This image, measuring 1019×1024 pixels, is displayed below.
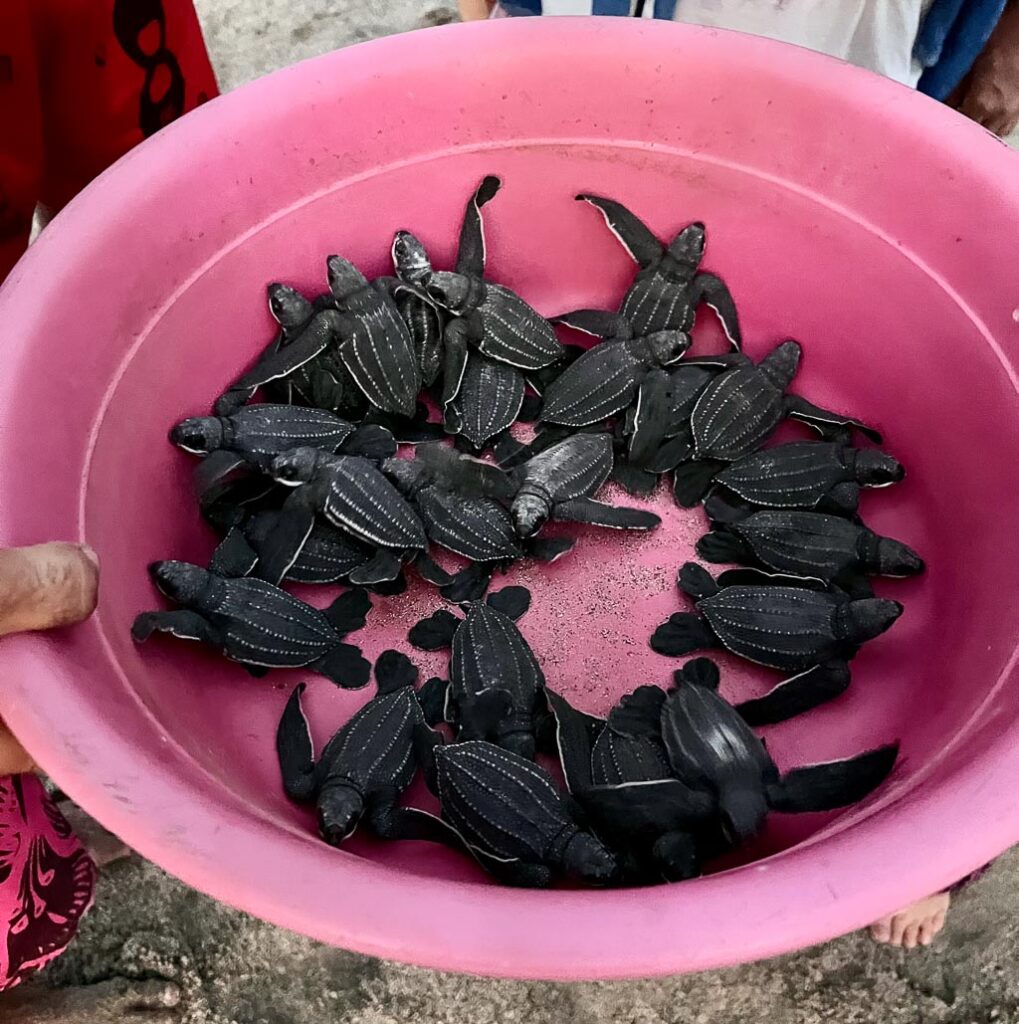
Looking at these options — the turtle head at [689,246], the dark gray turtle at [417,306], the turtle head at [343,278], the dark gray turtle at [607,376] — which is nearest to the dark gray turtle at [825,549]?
the dark gray turtle at [607,376]

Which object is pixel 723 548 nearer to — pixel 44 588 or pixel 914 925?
pixel 914 925

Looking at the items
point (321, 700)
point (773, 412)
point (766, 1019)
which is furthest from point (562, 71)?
point (766, 1019)

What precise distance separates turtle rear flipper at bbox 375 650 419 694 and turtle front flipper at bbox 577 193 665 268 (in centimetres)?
55

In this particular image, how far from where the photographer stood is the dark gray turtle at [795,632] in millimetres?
865

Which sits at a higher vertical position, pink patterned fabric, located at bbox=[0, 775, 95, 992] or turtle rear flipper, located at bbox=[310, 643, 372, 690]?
turtle rear flipper, located at bbox=[310, 643, 372, 690]

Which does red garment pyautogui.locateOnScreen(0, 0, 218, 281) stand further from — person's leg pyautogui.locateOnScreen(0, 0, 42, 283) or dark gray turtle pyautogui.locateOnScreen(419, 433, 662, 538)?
dark gray turtle pyautogui.locateOnScreen(419, 433, 662, 538)

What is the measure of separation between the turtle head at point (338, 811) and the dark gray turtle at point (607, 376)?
1.59 feet

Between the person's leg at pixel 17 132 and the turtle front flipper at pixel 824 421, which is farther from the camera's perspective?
the turtle front flipper at pixel 824 421

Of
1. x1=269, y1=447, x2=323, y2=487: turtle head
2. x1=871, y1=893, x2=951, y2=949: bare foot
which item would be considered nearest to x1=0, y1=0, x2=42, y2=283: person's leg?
x1=269, y1=447, x2=323, y2=487: turtle head

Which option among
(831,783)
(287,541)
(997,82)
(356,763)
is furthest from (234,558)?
(997,82)

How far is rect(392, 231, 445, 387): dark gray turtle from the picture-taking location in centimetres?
103

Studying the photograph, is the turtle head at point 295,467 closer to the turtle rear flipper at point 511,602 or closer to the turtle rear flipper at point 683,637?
the turtle rear flipper at point 511,602

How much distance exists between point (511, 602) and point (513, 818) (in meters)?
0.27

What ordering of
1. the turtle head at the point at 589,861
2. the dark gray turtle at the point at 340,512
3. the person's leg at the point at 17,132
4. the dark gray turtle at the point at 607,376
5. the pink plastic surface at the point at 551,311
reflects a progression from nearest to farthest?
the pink plastic surface at the point at 551,311 → the turtle head at the point at 589,861 → the person's leg at the point at 17,132 → the dark gray turtle at the point at 340,512 → the dark gray turtle at the point at 607,376
